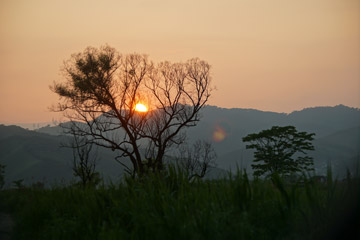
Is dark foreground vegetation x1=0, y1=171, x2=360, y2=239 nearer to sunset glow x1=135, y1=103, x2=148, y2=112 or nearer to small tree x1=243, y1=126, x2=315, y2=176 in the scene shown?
sunset glow x1=135, y1=103, x2=148, y2=112

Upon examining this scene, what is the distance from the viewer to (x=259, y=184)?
25.4ft

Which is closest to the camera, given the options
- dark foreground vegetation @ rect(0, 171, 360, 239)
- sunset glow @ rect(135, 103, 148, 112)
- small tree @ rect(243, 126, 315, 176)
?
dark foreground vegetation @ rect(0, 171, 360, 239)

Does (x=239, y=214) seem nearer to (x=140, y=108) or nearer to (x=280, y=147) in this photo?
(x=140, y=108)

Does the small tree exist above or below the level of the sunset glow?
below

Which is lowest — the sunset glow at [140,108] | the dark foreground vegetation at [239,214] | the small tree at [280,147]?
the dark foreground vegetation at [239,214]

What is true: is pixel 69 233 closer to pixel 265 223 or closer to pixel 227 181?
pixel 227 181

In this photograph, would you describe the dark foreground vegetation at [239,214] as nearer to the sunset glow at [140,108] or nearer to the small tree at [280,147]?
the sunset glow at [140,108]

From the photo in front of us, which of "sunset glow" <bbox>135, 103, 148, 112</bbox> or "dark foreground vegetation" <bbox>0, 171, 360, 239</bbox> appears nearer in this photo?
"dark foreground vegetation" <bbox>0, 171, 360, 239</bbox>

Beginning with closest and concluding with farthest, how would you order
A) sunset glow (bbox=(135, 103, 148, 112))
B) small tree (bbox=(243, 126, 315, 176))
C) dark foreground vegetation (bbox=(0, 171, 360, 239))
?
dark foreground vegetation (bbox=(0, 171, 360, 239))
sunset glow (bbox=(135, 103, 148, 112))
small tree (bbox=(243, 126, 315, 176))

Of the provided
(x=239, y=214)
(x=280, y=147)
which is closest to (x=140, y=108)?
(x=280, y=147)

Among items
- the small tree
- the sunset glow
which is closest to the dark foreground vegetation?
the sunset glow

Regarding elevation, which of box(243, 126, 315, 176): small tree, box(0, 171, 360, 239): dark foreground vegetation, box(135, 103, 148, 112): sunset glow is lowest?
box(0, 171, 360, 239): dark foreground vegetation

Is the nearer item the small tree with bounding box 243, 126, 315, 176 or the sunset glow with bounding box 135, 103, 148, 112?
the sunset glow with bounding box 135, 103, 148, 112

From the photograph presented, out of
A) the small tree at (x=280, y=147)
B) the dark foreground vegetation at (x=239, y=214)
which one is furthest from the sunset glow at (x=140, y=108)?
the dark foreground vegetation at (x=239, y=214)
